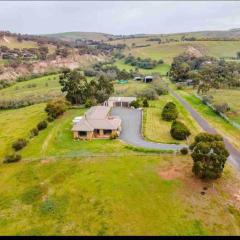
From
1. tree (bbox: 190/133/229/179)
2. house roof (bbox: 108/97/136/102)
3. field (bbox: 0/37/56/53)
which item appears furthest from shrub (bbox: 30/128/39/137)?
field (bbox: 0/37/56/53)

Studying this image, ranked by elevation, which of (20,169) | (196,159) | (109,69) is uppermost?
(196,159)

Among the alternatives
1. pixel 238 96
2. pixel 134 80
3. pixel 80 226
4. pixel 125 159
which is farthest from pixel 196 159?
pixel 134 80

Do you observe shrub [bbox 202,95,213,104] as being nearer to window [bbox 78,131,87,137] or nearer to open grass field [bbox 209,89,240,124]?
open grass field [bbox 209,89,240,124]

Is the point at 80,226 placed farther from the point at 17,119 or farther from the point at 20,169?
the point at 17,119

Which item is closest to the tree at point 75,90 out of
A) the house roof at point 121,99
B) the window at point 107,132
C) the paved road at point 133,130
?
the house roof at point 121,99

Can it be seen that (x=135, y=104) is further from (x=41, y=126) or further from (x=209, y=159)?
(x=209, y=159)
